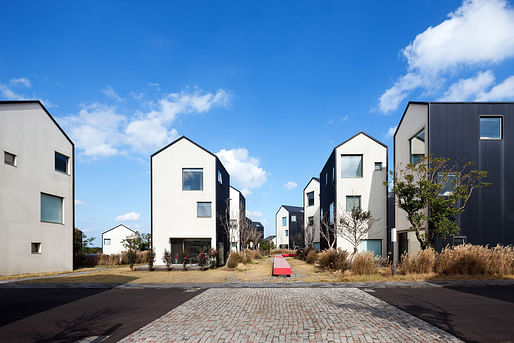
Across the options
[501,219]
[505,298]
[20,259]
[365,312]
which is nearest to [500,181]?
[501,219]

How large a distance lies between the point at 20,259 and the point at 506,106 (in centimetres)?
2415

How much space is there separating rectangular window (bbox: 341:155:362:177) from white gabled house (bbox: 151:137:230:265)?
814 cm

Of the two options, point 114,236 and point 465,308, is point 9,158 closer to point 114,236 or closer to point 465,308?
point 465,308

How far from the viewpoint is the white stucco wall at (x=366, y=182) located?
21562mm

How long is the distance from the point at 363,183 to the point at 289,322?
648 inches

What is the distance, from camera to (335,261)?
1641 centimetres

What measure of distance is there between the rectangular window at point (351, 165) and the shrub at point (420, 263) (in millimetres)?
8945

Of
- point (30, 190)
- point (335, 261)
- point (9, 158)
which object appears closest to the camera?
point (335, 261)

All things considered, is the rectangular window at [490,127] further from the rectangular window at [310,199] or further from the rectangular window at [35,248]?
the rectangular window at [310,199]

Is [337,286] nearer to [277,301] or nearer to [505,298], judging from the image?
[277,301]

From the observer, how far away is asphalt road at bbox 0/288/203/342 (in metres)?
6.16

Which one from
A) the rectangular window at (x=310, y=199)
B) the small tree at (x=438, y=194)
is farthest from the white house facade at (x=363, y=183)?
the rectangular window at (x=310, y=199)

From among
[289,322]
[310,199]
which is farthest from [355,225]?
[310,199]

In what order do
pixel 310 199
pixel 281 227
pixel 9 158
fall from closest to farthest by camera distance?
pixel 9 158 → pixel 310 199 → pixel 281 227
